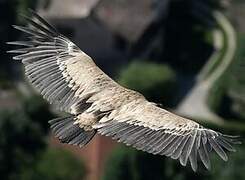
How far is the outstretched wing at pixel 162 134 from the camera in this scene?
1319 cm

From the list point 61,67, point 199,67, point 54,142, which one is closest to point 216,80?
point 199,67

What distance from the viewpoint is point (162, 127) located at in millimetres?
13578

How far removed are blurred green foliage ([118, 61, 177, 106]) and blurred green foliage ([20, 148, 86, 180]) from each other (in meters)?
2.45

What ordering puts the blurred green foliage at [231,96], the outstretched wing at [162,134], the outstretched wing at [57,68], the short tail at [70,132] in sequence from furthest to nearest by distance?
1. the blurred green foliage at [231,96]
2. the outstretched wing at [57,68]
3. the short tail at [70,132]
4. the outstretched wing at [162,134]

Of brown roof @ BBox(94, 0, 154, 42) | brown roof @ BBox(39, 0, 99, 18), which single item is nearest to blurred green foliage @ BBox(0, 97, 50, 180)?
brown roof @ BBox(39, 0, 99, 18)

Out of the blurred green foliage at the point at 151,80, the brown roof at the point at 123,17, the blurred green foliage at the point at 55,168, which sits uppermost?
the brown roof at the point at 123,17

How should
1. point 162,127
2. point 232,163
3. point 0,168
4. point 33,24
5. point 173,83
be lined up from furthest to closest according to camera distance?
point 173,83
point 0,168
point 232,163
point 33,24
point 162,127

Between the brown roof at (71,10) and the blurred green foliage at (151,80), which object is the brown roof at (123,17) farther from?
the blurred green foliage at (151,80)

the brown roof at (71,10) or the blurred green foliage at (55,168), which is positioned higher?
the brown roof at (71,10)

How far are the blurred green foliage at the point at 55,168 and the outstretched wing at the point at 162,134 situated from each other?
19.4 m

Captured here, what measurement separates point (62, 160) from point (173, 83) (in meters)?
4.54

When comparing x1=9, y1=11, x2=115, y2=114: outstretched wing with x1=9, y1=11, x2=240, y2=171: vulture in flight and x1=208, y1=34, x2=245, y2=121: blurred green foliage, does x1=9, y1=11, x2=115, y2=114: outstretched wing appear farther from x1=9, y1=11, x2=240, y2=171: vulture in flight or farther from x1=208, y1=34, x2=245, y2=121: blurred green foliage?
x1=208, y1=34, x2=245, y2=121: blurred green foliage

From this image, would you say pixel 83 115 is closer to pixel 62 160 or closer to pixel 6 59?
pixel 62 160

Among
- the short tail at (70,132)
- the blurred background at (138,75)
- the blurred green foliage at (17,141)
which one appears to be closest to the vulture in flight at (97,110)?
the short tail at (70,132)
